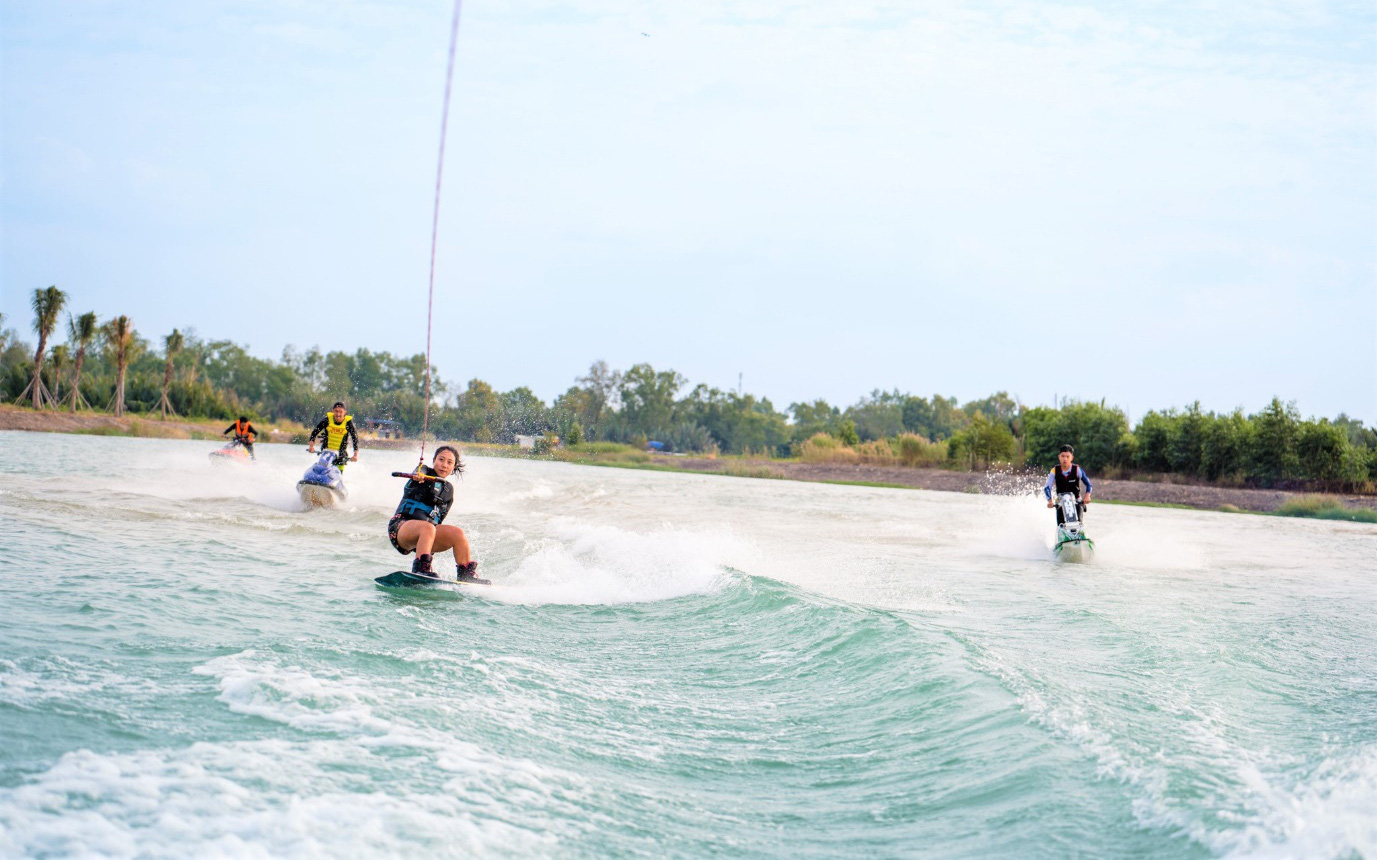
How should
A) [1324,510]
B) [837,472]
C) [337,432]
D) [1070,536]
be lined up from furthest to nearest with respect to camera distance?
1. [837,472]
2. [1324,510]
3. [337,432]
4. [1070,536]

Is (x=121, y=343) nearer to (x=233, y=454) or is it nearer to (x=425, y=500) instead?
(x=233, y=454)

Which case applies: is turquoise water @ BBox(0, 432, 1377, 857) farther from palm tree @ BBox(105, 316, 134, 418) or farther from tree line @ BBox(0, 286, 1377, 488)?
palm tree @ BBox(105, 316, 134, 418)

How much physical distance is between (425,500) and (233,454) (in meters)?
14.6

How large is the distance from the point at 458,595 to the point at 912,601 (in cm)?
414

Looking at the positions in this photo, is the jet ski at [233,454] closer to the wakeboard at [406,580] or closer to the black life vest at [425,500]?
the black life vest at [425,500]

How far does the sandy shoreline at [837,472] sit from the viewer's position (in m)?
37.9

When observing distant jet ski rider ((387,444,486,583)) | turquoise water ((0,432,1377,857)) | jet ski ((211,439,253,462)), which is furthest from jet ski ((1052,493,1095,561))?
jet ski ((211,439,253,462))

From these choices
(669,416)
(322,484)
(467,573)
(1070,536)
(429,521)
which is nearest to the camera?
(429,521)

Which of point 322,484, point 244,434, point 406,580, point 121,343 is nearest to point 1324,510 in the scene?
point 322,484

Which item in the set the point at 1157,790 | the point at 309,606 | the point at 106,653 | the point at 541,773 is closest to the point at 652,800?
the point at 541,773

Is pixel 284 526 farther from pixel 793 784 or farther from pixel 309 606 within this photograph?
pixel 793 784

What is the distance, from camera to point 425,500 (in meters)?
9.56

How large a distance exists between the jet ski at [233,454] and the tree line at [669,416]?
3.64 meters

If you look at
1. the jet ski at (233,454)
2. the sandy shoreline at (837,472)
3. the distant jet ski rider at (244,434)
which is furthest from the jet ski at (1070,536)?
the sandy shoreline at (837,472)
